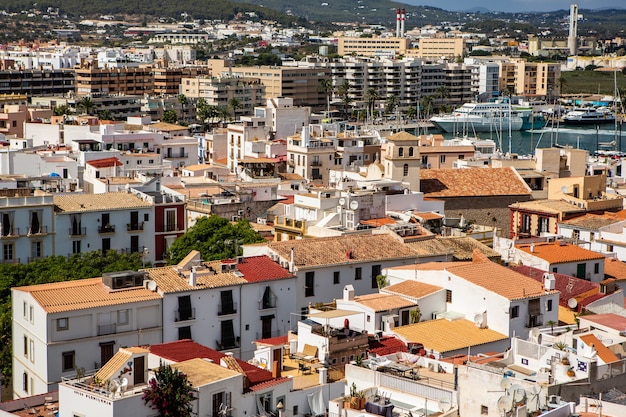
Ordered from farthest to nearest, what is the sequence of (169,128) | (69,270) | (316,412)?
(169,128) → (69,270) → (316,412)

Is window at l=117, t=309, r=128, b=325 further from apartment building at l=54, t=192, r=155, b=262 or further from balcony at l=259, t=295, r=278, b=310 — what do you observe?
apartment building at l=54, t=192, r=155, b=262

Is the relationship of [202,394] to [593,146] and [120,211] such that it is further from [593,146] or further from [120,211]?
[593,146]

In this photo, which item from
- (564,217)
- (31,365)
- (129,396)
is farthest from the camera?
(564,217)

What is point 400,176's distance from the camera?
39562mm

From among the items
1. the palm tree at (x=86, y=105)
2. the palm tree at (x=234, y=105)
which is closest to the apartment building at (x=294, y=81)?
the palm tree at (x=234, y=105)

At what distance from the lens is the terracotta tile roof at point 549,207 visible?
36125 millimetres

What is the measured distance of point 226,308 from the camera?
24203 mm

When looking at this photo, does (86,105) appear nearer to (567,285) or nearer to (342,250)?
(342,250)

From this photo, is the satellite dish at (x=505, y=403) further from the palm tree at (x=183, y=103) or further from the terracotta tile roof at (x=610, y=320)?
the palm tree at (x=183, y=103)

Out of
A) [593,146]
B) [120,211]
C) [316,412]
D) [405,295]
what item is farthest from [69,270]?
[593,146]

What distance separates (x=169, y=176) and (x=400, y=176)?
8914 millimetres

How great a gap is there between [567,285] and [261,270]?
648 cm

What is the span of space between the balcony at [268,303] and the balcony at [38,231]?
9120 mm

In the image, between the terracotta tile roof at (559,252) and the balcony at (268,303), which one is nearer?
the balcony at (268,303)
